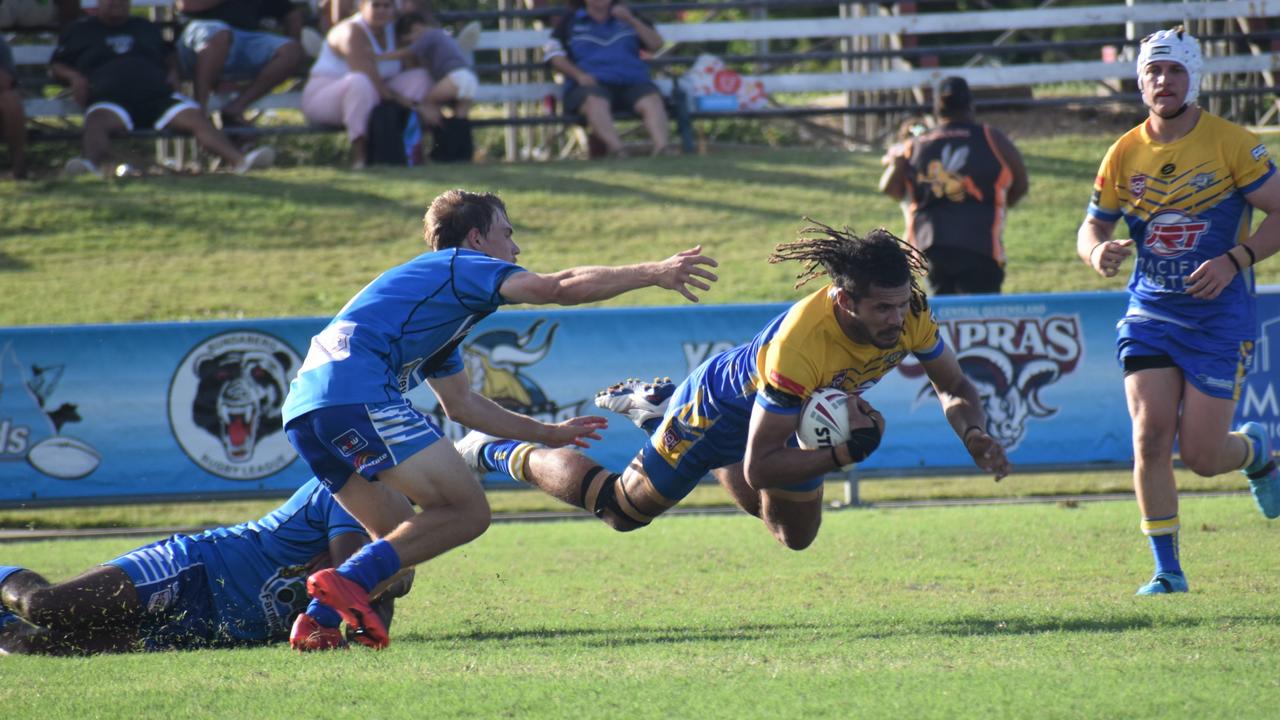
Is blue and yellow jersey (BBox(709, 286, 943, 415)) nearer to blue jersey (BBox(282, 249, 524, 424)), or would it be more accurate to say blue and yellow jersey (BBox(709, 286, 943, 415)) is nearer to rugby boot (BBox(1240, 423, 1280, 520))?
blue jersey (BBox(282, 249, 524, 424))

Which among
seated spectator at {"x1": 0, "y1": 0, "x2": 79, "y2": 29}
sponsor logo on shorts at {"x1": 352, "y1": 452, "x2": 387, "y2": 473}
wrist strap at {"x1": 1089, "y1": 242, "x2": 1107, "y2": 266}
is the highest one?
seated spectator at {"x1": 0, "y1": 0, "x2": 79, "y2": 29}

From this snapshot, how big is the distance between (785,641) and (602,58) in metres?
11.8

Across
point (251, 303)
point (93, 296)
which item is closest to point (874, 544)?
point (251, 303)

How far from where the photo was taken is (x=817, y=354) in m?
6.00

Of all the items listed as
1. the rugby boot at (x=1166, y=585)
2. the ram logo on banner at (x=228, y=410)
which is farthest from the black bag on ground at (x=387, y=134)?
the rugby boot at (x=1166, y=585)

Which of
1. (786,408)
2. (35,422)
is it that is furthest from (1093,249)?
(35,422)

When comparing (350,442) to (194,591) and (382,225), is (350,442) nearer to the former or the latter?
(194,591)

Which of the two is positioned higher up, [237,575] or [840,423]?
[840,423]

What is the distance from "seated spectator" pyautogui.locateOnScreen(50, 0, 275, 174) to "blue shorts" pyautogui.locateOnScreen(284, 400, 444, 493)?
1092 cm

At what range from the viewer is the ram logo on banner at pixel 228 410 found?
10.6 meters

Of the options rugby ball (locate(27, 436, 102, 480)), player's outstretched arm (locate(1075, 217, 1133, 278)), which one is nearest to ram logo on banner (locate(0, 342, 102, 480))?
rugby ball (locate(27, 436, 102, 480))

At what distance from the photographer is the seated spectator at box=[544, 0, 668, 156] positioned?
1614 cm

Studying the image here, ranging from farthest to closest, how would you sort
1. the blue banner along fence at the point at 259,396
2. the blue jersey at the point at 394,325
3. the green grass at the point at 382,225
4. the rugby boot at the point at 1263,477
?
the green grass at the point at 382,225 < the blue banner along fence at the point at 259,396 < the rugby boot at the point at 1263,477 < the blue jersey at the point at 394,325

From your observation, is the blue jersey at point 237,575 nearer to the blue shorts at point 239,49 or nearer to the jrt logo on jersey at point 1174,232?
the jrt logo on jersey at point 1174,232
